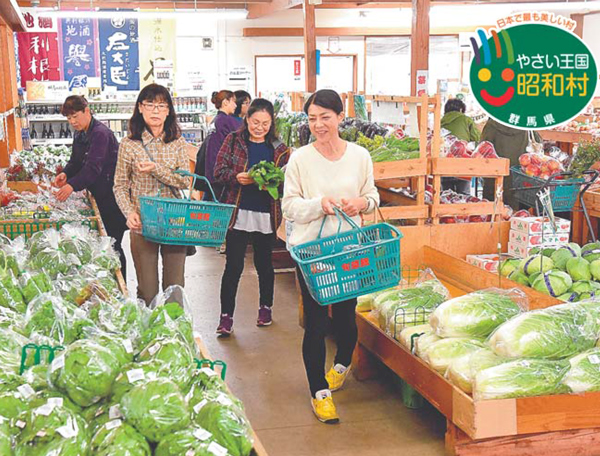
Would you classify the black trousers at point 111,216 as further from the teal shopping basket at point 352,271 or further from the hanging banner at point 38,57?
the hanging banner at point 38,57

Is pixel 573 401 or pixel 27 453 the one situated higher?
pixel 27 453

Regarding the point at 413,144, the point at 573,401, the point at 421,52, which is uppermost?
the point at 421,52

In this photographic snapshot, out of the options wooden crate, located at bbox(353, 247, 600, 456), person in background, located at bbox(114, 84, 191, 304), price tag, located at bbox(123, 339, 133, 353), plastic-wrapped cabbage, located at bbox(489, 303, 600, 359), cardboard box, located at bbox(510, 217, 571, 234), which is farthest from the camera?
cardboard box, located at bbox(510, 217, 571, 234)

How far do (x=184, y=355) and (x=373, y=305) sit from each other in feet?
8.44

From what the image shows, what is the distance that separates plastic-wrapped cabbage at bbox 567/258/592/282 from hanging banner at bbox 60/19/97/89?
11459mm

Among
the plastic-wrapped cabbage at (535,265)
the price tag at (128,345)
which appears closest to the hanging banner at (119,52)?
the plastic-wrapped cabbage at (535,265)

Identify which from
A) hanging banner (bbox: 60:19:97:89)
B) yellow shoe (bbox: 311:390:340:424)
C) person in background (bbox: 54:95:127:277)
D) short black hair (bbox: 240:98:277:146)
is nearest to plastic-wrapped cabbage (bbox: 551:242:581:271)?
yellow shoe (bbox: 311:390:340:424)

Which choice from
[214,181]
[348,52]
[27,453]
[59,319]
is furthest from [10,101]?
[348,52]

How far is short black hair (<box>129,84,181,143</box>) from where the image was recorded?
4363 mm

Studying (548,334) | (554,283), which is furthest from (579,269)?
(548,334)

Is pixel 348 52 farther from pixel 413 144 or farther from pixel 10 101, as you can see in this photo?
pixel 413 144

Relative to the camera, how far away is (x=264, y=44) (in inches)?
625

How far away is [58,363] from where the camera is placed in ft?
6.18

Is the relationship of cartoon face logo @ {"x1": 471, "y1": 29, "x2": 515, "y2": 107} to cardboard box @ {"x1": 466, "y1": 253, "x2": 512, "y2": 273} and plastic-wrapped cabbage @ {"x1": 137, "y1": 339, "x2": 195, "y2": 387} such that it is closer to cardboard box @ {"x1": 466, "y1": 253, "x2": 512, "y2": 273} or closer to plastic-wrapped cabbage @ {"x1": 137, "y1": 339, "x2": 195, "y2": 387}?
cardboard box @ {"x1": 466, "y1": 253, "x2": 512, "y2": 273}
